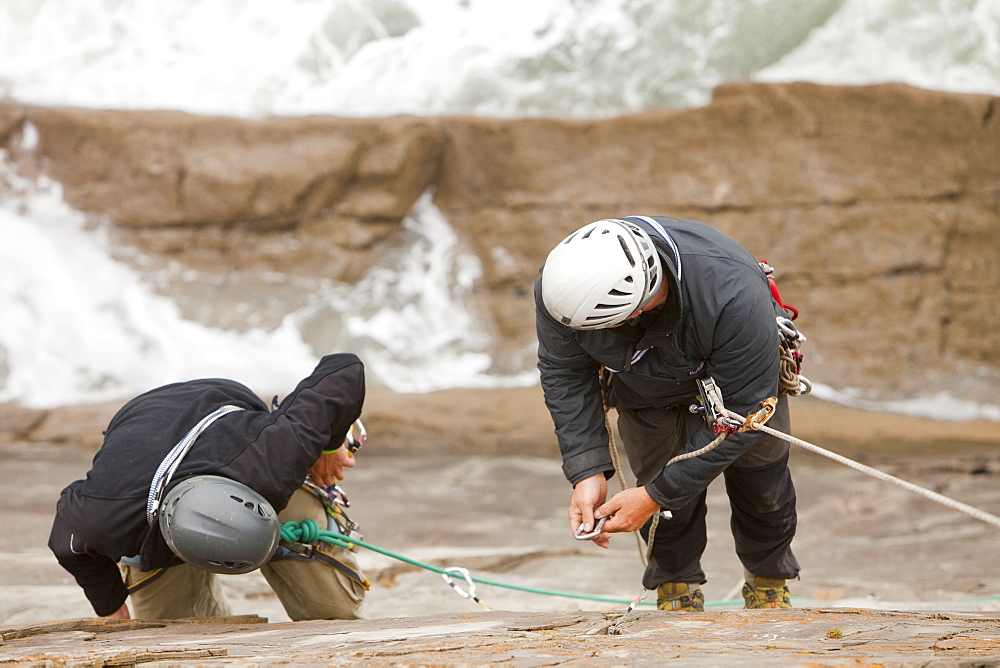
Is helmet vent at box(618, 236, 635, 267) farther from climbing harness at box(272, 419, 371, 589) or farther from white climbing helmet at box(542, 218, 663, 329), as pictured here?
climbing harness at box(272, 419, 371, 589)

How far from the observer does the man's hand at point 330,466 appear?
3.20 metres

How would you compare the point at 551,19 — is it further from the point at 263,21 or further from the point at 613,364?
the point at 613,364

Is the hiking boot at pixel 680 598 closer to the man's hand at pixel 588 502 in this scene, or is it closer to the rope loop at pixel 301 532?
the man's hand at pixel 588 502

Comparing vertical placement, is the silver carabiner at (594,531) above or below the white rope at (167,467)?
below

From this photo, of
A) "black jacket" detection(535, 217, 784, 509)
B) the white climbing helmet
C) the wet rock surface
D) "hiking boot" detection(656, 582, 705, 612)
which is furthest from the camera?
"hiking boot" detection(656, 582, 705, 612)

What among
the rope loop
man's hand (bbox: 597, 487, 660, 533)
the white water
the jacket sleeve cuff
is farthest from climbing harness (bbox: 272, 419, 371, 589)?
the white water

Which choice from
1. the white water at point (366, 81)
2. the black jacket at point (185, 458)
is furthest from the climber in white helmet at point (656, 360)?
the white water at point (366, 81)

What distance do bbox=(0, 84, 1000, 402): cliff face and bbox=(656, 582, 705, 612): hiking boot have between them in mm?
6290

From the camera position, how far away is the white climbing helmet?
2.64 m

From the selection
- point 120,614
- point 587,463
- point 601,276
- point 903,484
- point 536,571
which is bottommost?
point 536,571

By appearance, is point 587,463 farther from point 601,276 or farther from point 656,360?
point 601,276

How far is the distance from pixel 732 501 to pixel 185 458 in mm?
1878

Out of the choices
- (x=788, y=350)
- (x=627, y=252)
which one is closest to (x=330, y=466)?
A: (x=627, y=252)

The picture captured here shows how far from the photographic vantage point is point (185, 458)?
284 centimetres
